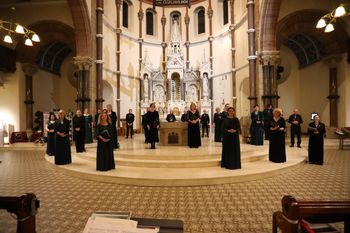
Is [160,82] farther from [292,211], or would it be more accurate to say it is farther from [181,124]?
[292,211]

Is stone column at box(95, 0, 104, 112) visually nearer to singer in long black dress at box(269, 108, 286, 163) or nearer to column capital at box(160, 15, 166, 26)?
column capital at box(160, 15, 166, 26)

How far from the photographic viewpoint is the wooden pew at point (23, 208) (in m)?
1.84

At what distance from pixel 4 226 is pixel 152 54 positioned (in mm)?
18004

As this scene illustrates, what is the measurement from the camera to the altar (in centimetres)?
985

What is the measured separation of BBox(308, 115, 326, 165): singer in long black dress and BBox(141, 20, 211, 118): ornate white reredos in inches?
421

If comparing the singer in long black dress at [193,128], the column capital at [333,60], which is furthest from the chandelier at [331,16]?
the column capital at [333,60]

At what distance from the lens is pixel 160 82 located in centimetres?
1919

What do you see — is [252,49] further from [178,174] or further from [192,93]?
[178,174]

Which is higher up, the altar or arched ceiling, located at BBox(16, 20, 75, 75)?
arched ceiling, located at BBox(16, 20, 75, 75)

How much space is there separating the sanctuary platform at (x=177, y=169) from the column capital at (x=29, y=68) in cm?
805

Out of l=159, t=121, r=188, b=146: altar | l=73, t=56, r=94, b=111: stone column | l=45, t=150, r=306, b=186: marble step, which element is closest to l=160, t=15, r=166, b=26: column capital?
l=73, t=56, r=94, b=111: stone column

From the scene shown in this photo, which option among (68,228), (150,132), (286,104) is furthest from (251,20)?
(68,228)

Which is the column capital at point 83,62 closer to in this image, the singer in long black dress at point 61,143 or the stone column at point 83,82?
the stone column at point 83,82

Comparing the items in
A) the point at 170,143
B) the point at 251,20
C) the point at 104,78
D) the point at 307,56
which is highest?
the point at 251,20
